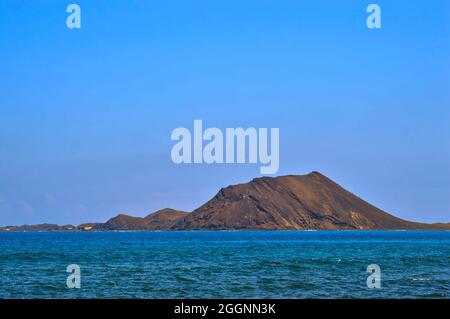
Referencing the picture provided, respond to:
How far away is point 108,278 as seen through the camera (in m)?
61.0

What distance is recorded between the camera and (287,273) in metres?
65.2

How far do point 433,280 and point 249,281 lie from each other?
48.3 feet

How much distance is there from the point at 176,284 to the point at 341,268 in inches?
927

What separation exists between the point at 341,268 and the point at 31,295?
34.6m
